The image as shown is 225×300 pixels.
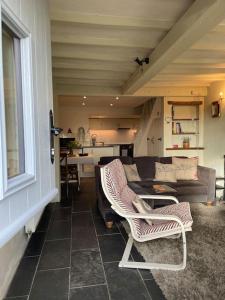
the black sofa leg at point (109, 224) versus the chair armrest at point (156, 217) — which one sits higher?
the chair armrest at point (156, 217)

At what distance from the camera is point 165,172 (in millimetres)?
4645

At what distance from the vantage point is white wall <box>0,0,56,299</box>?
97 centimetres

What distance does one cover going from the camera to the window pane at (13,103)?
1.08 m

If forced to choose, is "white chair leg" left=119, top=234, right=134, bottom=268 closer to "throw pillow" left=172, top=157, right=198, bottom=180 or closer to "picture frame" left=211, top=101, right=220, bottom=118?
"throw pillow" left=172, top=157, right=198, bottom=180

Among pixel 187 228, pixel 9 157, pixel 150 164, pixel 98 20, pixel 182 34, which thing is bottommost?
pixel 187 228

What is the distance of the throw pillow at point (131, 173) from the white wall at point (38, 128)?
309 cm

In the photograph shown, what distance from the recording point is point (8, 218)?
3.08 feet

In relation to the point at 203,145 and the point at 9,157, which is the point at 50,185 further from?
the point at 203,145

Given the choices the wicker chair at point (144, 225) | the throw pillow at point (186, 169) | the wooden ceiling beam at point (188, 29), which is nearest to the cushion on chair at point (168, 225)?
the wicker chair at point (144, 225)

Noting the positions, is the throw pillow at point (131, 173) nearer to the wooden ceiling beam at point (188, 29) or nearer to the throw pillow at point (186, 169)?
the throw pillow at point (186, 169)

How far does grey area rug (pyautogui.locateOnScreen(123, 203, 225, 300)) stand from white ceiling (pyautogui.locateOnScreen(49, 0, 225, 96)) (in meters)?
2.17

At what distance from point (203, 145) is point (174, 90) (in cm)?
156

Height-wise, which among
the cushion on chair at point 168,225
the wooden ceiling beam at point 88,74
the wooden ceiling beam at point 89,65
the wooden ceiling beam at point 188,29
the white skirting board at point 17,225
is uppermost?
the wooden ceiling beam at point 88,74

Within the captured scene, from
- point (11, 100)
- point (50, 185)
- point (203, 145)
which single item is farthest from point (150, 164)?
point (11, 100)
